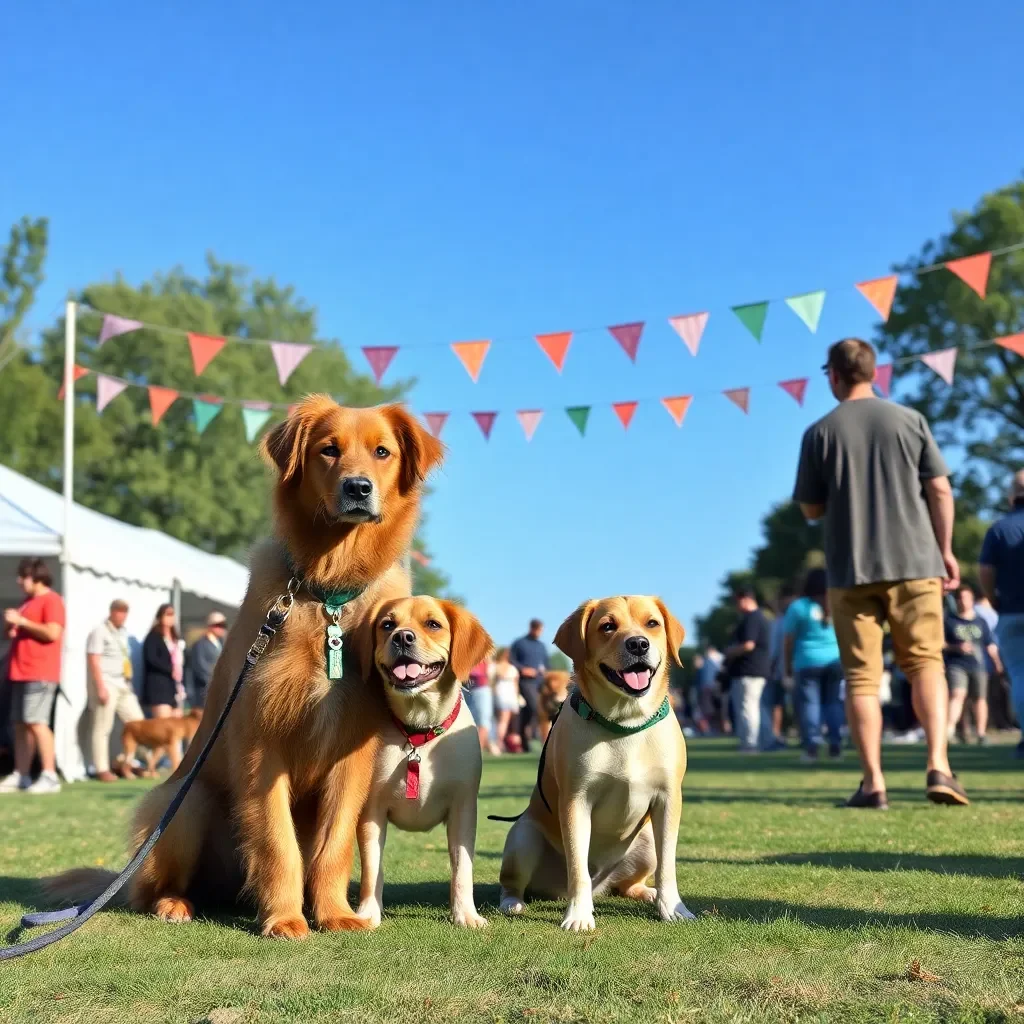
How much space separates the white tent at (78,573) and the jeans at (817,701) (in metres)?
6.69

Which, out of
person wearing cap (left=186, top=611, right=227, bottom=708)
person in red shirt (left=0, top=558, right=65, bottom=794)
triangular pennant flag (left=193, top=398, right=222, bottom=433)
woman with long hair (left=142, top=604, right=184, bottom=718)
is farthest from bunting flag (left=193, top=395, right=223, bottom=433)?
person in red shirt (left=0, top=558, right=65, bottom=794)

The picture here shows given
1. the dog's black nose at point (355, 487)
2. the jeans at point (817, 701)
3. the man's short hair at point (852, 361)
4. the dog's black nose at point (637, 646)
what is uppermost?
the man's short hair at point (852, 361)

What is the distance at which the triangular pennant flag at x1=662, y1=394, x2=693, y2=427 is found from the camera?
1639cm

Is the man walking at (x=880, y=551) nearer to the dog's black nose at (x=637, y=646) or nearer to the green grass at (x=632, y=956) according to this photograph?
the green grass at (x=632, y=956)

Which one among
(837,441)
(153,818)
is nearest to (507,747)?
(837,441)

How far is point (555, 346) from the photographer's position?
47.7ft

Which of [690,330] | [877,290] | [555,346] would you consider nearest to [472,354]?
[555,346]

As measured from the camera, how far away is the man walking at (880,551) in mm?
6648

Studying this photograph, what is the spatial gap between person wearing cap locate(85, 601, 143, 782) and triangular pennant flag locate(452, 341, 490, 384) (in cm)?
511

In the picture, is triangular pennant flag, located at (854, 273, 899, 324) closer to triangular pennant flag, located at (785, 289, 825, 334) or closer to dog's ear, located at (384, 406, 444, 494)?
triangular pennant flag, located at (785, 289, 825, 334)

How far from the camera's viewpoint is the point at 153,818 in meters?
4.16

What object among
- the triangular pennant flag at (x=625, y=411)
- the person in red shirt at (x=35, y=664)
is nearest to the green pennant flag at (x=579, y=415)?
the triangular pennant flag at (x=625, y=411)

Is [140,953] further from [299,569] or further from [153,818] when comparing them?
[299,569]

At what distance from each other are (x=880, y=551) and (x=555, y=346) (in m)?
8.39
